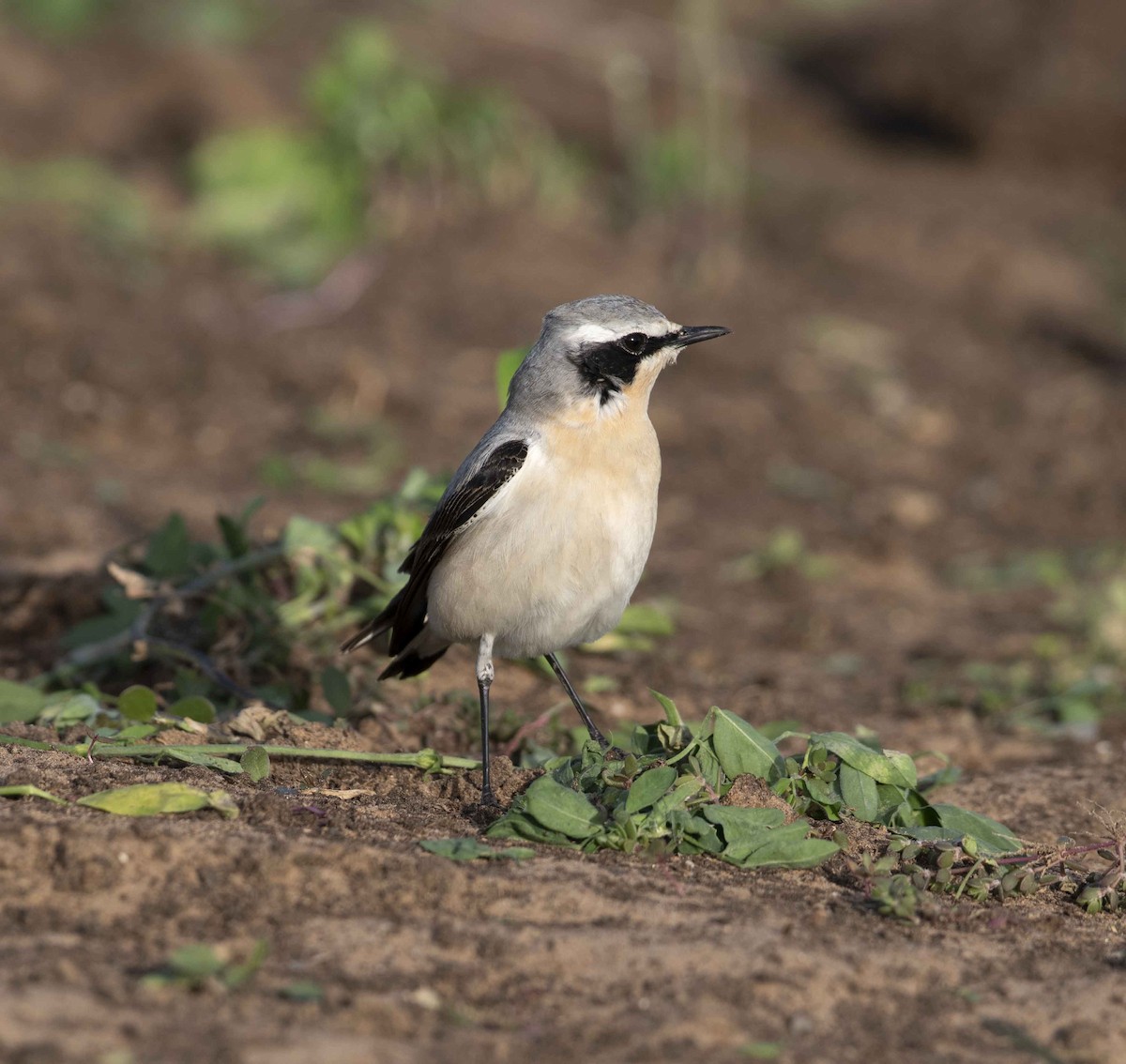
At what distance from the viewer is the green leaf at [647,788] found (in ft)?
13.6

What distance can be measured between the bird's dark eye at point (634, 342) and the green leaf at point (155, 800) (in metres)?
2.02

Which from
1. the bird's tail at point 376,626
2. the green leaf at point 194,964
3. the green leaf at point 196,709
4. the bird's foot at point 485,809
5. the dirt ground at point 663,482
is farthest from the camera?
the bird's tail at point 376,626

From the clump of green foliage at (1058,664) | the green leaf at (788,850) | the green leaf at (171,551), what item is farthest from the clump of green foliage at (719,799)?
the clump of green foliage at (1058,664)

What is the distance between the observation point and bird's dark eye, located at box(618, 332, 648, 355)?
16.6ft

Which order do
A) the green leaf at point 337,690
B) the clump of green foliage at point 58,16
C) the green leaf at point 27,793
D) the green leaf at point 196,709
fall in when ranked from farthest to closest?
the clump of green foliage at point 58,16 < the green leaf at point 337,690 < the green leaf at point 196,709 < the green leaf at point 27,793

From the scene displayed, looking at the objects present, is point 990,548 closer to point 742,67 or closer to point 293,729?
point 293,729

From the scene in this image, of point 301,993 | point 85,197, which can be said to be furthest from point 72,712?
point 85,197

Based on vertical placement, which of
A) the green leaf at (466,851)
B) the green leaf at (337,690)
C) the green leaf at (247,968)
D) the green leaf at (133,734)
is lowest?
the green leaf at (337,690)

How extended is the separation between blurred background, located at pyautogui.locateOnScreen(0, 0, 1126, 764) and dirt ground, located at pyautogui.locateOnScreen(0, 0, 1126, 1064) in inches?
2.1

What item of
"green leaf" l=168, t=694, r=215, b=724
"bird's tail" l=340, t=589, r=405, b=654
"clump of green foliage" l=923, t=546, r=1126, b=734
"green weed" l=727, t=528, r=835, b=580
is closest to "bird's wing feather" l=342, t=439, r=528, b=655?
"bird's tail" l=340, t=589, r=405, b=654

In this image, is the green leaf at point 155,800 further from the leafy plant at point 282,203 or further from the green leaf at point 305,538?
the leafy plant at point 282,203

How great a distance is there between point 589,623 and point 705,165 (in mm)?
9214

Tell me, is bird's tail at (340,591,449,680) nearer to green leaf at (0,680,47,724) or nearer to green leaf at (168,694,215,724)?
green leaf at (168,694,215,724)

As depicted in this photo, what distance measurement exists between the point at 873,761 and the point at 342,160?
32.2ft
